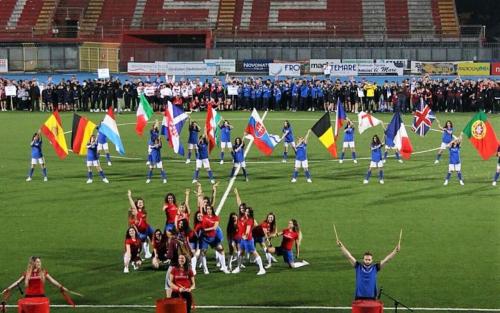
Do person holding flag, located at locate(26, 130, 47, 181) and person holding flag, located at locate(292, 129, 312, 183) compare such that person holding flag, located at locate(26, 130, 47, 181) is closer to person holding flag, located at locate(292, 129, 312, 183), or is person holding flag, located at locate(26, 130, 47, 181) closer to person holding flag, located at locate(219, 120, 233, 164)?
person holding flag, located at locate(219, 120, 233, 164)

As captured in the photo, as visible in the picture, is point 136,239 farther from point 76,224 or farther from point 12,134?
point 12,134

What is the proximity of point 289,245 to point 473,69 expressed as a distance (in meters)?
50.2

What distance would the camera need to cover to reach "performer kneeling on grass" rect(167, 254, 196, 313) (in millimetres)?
18797

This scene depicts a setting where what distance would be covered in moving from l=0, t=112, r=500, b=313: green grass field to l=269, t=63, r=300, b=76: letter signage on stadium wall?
1062 inches

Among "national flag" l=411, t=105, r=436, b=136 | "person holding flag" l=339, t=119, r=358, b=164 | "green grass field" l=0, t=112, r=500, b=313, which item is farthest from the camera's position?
"person holding flag" l=339, t=119, r=358, b=164

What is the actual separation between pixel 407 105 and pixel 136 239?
38369 millimetres

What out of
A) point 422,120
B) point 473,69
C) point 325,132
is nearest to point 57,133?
point 325,132

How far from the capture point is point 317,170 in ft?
126

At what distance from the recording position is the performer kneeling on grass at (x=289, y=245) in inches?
917

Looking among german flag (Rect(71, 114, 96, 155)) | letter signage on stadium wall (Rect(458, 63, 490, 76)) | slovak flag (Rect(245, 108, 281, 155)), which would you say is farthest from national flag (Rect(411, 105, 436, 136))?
letter signage on stadium wall (Rect(458, 63, 490, 76))

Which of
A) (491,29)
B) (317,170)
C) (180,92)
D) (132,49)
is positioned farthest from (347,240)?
(491,29)

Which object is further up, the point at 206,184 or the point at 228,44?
the point at 228,44

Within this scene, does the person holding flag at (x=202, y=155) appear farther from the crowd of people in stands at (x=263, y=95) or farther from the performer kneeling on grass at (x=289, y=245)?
the crowd of people in stands at (x=263, y=95)

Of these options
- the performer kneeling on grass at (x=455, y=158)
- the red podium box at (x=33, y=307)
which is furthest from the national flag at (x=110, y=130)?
the red podium box at (x=33, y=307)
